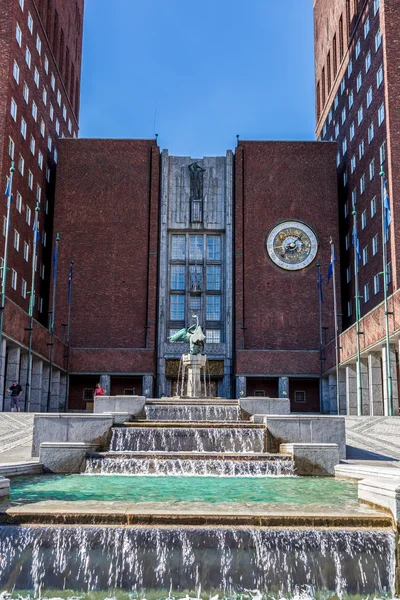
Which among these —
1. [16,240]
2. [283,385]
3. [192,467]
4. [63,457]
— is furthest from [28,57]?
[192,467]

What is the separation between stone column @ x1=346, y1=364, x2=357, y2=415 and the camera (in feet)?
135

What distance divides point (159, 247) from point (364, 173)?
1555 centimetres

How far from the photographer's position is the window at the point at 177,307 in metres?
51.9

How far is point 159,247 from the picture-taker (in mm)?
52375

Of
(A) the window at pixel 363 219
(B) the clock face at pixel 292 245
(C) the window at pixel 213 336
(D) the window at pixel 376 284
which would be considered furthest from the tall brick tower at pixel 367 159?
(C) the window at pixel 213 336

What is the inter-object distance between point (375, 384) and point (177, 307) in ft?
61.2

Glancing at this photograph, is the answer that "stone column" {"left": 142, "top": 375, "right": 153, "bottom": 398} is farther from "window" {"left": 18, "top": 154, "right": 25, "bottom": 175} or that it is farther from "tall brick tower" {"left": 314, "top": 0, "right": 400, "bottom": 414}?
"window" {"left": 18, "top": 154, "right": 25, "bottom": 175}

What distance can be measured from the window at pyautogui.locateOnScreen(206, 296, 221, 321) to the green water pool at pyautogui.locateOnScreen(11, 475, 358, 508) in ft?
120

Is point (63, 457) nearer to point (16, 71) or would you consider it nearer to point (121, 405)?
point (121, 405)

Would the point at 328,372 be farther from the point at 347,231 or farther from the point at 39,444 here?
the point at 39,444

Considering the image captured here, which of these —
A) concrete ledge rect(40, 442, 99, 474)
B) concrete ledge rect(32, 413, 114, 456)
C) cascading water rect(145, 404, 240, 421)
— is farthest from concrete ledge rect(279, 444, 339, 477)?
cascading water rect(145, 404, 240, 421)

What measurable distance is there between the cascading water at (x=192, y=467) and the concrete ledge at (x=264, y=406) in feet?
26.0

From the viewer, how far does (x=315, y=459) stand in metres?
15.8

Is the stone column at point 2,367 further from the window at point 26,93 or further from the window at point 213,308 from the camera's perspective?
the window at point 26,93
